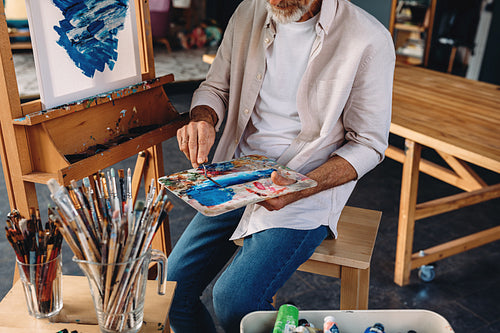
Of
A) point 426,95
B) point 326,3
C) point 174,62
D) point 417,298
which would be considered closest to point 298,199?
point 326,3

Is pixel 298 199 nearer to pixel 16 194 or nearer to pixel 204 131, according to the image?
pixel 204 131

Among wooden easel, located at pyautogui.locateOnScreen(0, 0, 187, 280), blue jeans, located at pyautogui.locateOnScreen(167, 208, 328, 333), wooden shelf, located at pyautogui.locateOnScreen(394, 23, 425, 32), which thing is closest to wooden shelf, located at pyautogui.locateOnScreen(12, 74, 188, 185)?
wooden easel, located at pyautogui.locateOnScreen(0, 0, 187, 280)

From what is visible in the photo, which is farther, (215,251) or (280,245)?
(215,251)

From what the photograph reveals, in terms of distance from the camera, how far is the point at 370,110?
1.31 meters

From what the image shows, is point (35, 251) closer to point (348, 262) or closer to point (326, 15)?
point (348, 262)

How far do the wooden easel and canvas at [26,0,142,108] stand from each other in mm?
41

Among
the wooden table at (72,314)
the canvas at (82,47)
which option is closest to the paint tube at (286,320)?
the wooden table at (72,314)

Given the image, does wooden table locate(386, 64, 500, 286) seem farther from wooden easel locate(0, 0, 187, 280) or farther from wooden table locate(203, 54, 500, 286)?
wooden easel locate(0, 0, 187, 280)

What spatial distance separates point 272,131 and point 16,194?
2.40ft

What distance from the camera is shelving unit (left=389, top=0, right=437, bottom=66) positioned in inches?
214

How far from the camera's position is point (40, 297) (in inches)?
35.4

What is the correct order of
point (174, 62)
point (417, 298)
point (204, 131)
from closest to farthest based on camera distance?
point (204, 131) → point (417, 298) → point (174, 62)

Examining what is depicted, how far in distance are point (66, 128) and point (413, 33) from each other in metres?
5.39

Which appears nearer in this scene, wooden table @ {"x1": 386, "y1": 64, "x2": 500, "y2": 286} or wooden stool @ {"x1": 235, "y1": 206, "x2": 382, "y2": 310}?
wooden stool @ {"x1": 235, "y1": 206, "x2": 382, "y2": 310}
